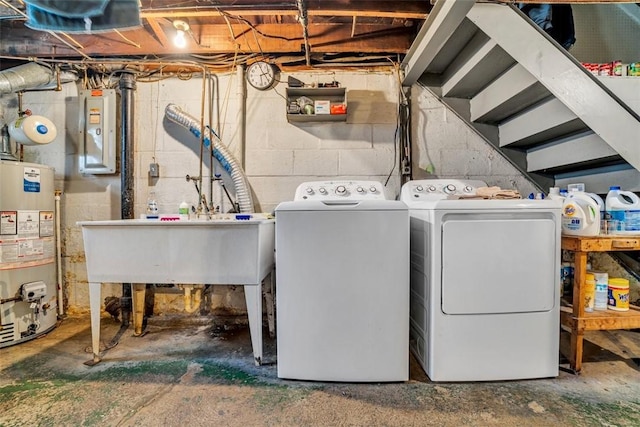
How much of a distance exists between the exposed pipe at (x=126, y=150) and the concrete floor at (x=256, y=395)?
77 centimetres

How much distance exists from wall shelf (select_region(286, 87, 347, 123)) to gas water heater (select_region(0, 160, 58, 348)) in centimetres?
181

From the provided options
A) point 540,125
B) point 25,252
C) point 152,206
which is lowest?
point 25,252

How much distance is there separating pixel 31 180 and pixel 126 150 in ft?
1.97

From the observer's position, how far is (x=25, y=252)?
6.42 feet

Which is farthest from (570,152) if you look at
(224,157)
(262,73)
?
(224,157)

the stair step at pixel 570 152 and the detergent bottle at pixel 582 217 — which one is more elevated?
the stair step at pixel 570 152

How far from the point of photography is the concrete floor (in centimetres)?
125

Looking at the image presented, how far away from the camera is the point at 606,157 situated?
1767 millimetres

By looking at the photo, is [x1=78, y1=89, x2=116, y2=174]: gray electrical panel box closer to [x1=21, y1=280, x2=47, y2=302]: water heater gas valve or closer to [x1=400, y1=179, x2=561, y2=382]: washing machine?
[x1=21, y1=280, x2=47, y2=302]: water heater gas valve

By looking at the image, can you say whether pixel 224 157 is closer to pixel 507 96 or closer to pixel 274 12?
pixel 274 12

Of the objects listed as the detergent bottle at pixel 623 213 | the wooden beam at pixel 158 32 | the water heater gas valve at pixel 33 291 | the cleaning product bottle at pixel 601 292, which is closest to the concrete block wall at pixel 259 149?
the wooden beam at pixel 158 32

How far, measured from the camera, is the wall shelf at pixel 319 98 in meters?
2.20

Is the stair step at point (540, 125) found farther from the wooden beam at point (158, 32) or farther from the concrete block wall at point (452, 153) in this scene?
the wooden beam at point (158, 32)

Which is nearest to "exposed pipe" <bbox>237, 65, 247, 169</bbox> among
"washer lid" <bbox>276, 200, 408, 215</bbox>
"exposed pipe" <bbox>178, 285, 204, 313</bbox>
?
"exposed pipe" <bbox>178, 285, 204, 313</bbox>
